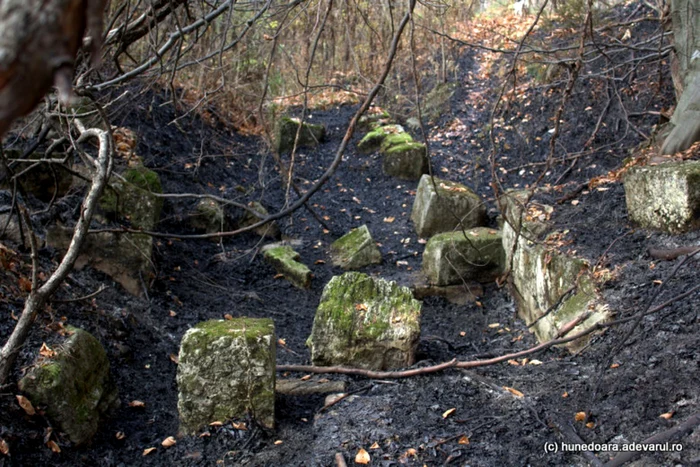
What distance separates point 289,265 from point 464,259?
6.48ft

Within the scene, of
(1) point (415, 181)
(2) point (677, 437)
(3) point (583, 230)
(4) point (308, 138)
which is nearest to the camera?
(2) point (677, 437)

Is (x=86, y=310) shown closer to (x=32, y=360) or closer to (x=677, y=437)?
(x=32, y=360)

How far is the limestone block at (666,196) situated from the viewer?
392 cm

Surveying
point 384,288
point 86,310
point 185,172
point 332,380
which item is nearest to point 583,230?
point 384,288

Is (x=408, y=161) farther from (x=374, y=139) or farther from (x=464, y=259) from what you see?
(x=464, y=259)

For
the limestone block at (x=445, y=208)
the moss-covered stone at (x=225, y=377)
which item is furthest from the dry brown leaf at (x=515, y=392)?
the limestone block at (x=445, y=208)

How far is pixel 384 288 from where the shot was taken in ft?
14.0

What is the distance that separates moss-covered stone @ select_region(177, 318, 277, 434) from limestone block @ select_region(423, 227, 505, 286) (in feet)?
9.98

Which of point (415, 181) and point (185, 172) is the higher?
point (185, 172)

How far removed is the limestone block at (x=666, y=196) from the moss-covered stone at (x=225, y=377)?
3025 millimetres

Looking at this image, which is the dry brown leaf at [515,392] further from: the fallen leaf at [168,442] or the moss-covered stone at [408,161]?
the moss-covered stone at [408,161]

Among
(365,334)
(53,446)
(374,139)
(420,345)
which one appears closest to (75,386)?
(53,446)

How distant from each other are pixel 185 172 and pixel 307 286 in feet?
9.28
